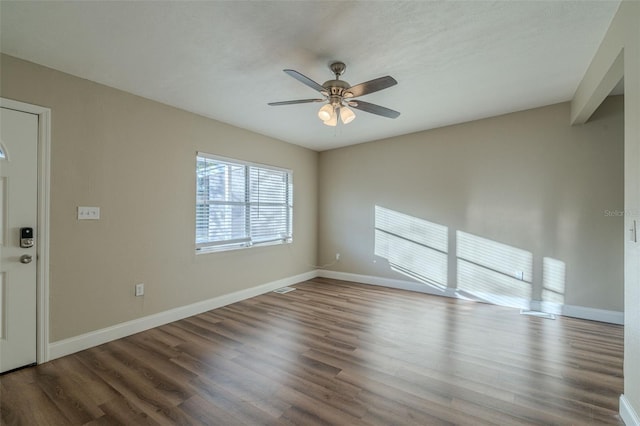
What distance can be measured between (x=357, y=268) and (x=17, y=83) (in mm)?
4847

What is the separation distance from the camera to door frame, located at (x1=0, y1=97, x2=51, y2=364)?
243 cm

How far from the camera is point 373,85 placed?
2244mm

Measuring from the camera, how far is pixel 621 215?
3.38m

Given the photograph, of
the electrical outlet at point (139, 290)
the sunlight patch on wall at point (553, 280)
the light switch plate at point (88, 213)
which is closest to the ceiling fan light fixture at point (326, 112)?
the light switch plate at point (88, 213)

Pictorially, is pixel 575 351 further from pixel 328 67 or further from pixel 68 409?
pixel 68 409

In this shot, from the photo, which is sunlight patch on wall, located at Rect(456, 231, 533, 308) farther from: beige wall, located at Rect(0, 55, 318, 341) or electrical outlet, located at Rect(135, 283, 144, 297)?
electrical outlet, located at Rect(135, 283, 144, 297)

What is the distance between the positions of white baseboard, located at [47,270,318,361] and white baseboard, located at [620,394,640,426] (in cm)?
386

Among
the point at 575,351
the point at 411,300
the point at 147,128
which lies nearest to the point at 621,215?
the point at 575,351

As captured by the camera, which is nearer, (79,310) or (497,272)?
(79,310)

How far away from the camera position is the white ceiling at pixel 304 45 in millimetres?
1908

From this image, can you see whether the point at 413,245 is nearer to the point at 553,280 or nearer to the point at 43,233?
the point at 553,280

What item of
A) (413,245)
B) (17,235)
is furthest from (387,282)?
(17,235)

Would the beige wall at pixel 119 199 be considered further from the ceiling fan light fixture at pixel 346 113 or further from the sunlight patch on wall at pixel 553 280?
the sunlight patch on wall at pixel 553 280

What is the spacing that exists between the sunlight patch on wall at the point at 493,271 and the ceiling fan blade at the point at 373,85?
2.95 meters
